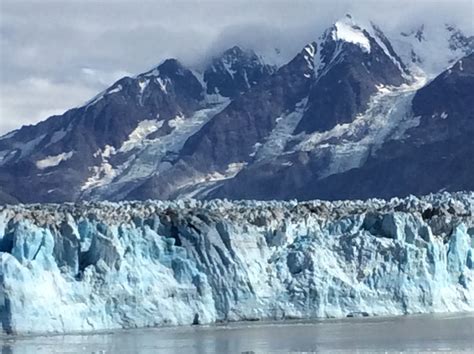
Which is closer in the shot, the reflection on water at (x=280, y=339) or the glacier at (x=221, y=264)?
the reflection on water at (x=280, y=339)

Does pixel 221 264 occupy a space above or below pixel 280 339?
above

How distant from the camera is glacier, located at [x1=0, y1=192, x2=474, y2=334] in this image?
57.9m

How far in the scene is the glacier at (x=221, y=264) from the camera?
57938 mm

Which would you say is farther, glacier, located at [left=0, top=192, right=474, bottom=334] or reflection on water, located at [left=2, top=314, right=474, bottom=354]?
glacier, located at [left=0, top=192, right=474, bottom=334]

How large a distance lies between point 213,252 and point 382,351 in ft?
45.9

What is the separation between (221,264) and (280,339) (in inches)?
273

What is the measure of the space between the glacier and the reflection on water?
0.91 metres

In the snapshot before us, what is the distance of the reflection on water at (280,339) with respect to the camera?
5306cm

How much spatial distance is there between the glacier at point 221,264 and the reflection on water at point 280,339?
913 millimetres

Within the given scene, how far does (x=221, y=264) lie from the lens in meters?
63.2

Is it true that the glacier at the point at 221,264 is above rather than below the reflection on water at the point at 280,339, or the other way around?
above

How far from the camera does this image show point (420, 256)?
66.8 m

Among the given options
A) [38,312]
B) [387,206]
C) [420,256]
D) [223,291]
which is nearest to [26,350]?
[38,312]

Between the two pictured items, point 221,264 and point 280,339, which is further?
point 221,264
